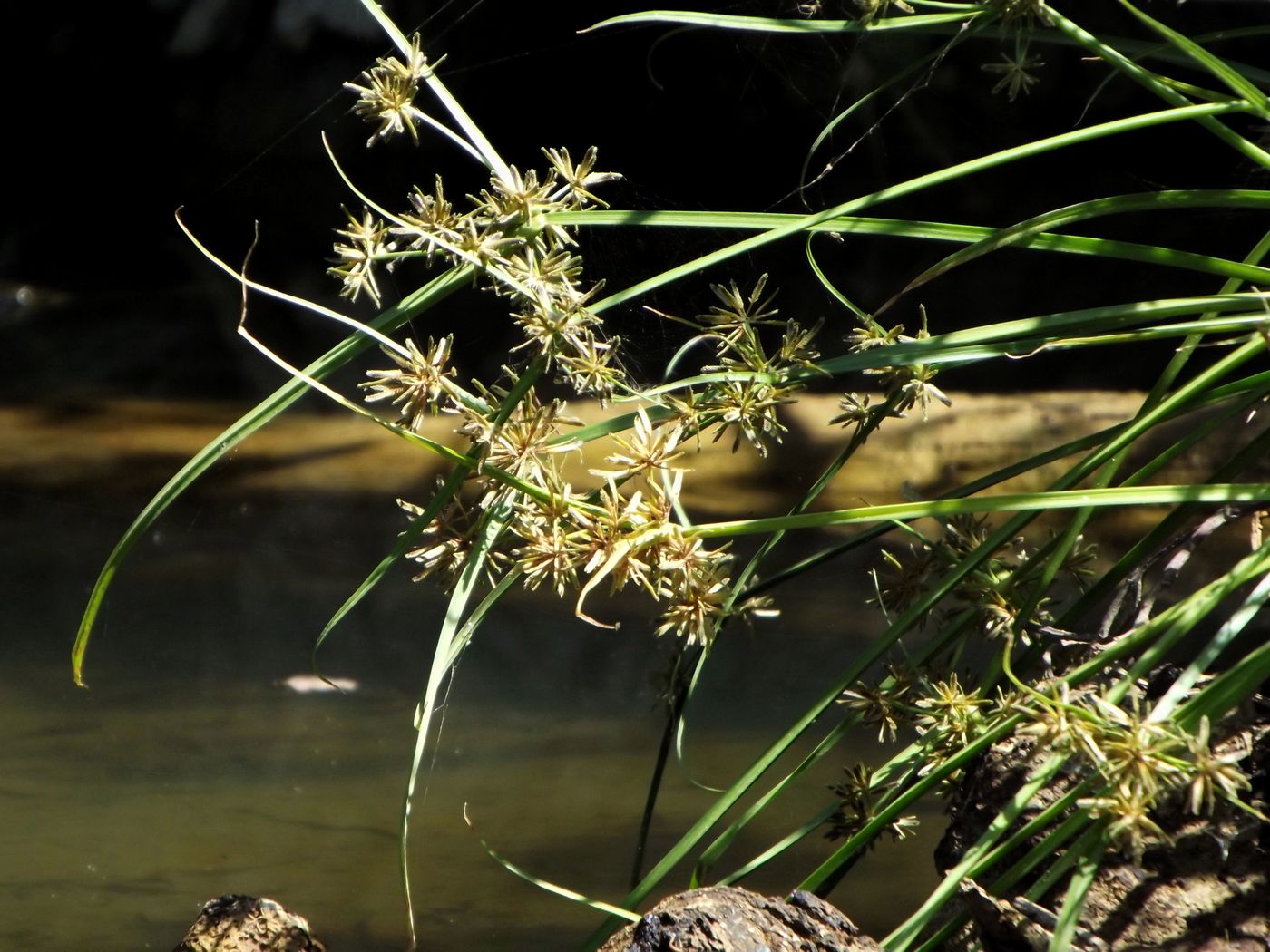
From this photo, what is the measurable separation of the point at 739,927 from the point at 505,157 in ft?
5.93

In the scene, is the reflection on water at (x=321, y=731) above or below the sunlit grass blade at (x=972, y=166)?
below

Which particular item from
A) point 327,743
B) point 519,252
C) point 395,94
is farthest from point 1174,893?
point 327,743

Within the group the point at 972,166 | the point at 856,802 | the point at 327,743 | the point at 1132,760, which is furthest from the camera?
the point at 327,743

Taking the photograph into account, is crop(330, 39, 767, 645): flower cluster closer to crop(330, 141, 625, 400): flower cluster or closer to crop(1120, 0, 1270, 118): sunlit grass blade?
crop(330, 141, 625, 400): flower cluster

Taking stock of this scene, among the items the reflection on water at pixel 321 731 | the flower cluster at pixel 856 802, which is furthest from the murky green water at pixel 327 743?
the flower cluster at pixel 856 802

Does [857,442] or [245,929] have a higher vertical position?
[857,442]

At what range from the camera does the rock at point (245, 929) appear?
889mm

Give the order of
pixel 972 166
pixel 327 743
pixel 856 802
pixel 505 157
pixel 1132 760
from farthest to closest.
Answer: pixel 505 157, pixel 327 743, pixel 856 802, pixel 972 166, pixel 1132 760

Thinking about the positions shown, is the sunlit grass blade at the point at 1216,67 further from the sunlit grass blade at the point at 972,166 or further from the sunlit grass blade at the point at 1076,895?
the sunlit grass blade at the point at 1076,895

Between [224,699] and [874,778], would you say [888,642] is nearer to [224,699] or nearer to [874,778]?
[874,778]

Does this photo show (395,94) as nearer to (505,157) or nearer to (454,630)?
(454,630)

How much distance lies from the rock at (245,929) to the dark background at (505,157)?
1.99ft

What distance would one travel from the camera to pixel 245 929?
0.90 metres

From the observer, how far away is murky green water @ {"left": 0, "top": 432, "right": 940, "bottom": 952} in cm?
131
